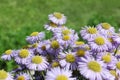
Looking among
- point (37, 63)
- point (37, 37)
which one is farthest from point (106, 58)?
point (37, 37)

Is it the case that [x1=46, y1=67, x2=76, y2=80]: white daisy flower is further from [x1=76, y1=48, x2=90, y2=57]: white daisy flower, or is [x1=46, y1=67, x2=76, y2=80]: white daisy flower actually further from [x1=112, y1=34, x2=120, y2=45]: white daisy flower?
[x1=112, y1=34, x2=120, y2=45]: white daisy flower

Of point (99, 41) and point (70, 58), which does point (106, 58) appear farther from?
point (70, 58)

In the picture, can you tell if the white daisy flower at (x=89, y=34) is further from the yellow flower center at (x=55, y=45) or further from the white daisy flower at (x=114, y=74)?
the white daisy flower at (x=114, y=74)

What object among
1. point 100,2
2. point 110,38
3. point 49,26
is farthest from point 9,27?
point 110,38

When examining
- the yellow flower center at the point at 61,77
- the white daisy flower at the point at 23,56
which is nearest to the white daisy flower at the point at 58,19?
the white daisy flower at the point at 23,56

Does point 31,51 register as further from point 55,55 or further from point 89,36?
point 89,36

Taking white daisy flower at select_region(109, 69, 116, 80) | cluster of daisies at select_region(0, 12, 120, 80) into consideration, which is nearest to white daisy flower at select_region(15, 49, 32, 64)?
cluster of daisies at select_region(0, 12, 120, 80)
